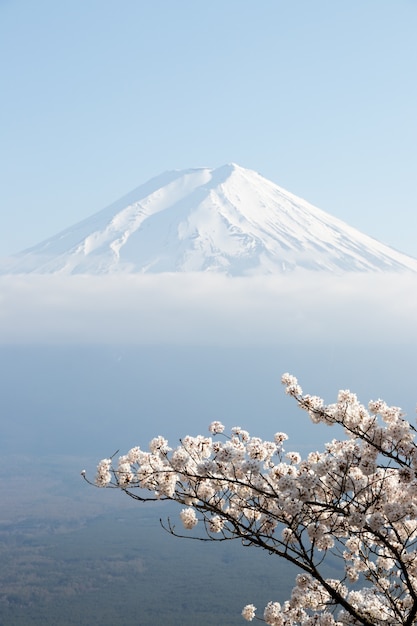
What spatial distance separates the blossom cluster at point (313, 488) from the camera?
4.87 meters

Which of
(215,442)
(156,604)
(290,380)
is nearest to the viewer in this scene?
(215,442)

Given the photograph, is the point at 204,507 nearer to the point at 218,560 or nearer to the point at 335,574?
the point at 335,574

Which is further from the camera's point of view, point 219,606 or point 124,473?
point 219,606

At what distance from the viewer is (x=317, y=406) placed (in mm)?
5684

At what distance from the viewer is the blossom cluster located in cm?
487

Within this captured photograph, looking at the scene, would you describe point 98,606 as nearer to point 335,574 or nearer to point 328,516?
point 335,574

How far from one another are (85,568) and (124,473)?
12418cm

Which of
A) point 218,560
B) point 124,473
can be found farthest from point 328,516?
point 218,560

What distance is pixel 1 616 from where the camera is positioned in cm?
9519

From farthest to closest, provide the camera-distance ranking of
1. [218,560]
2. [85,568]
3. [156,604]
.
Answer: [85,568]
[218,560]
[156,604]

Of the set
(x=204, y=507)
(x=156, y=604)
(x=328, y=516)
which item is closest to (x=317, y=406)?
(x=328, y=516)

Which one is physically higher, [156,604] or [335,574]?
[335,574]

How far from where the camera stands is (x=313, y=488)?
530cm

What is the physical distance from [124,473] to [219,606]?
289 feet
